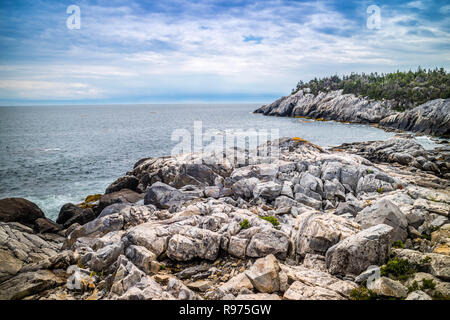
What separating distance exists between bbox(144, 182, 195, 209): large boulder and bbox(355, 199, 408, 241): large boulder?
11.0 meters

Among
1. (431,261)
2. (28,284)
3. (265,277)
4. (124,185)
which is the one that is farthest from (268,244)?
(124,185)

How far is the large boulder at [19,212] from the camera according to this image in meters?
16.6

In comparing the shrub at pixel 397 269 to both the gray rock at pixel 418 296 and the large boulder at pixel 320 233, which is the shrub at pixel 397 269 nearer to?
the gray rock at pixel 418 296

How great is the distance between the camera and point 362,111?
89.1 metres

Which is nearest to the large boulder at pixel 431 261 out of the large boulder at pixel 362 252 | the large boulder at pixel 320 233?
the large boulder at pixel 362 252

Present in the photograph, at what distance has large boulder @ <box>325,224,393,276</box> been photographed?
27.5 ft

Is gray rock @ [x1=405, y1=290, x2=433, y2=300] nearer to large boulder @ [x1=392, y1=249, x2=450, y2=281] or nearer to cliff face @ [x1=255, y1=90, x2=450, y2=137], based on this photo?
large boulder @ [x1=392, y1=249, x2=450, y2=281]

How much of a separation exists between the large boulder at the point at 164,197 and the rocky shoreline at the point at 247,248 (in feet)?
0.24

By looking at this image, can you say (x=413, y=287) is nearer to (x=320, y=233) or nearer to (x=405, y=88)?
(x=320, y=233)

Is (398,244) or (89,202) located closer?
(398,244)

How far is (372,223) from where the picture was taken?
10.9 m

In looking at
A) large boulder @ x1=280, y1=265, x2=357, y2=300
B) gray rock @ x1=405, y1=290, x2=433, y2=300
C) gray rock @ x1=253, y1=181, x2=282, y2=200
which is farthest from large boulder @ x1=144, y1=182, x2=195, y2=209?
gray rock @ x1=405, y1=290, x2=433, y2=300

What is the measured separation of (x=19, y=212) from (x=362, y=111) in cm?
9913
